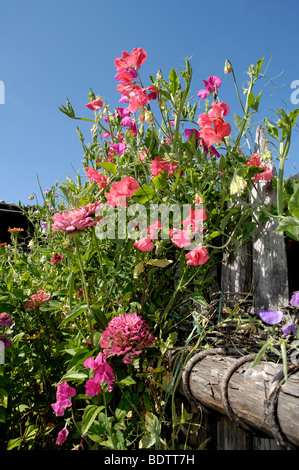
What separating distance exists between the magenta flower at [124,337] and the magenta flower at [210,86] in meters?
0.90

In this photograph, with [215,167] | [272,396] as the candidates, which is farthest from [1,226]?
[272,396]

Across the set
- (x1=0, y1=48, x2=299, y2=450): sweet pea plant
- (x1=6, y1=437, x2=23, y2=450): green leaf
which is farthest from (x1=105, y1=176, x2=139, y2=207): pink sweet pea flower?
(x1=6, y1=437, x2=23, y2=450): green leaf

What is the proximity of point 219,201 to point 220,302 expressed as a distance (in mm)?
382

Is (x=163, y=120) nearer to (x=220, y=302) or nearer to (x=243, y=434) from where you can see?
(x=220, y=302)

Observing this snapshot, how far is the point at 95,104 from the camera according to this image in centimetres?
139

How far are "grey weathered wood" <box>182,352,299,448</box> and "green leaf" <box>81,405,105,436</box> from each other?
274 mm

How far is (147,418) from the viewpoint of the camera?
38.1 inches

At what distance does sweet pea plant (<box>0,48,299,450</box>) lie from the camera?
990 mm

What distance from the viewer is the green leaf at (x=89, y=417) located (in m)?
0.93

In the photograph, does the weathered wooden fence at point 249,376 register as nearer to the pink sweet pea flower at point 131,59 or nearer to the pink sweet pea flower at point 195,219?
the pink sweet pea flower at point 195,219

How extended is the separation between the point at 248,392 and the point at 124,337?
1.21 feet

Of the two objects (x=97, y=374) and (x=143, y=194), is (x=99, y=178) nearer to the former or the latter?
(x=143, y=194)

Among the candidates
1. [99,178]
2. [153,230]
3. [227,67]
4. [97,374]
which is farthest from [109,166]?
[97,374]

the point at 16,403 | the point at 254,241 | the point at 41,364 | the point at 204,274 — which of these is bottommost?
the point at 16,403
